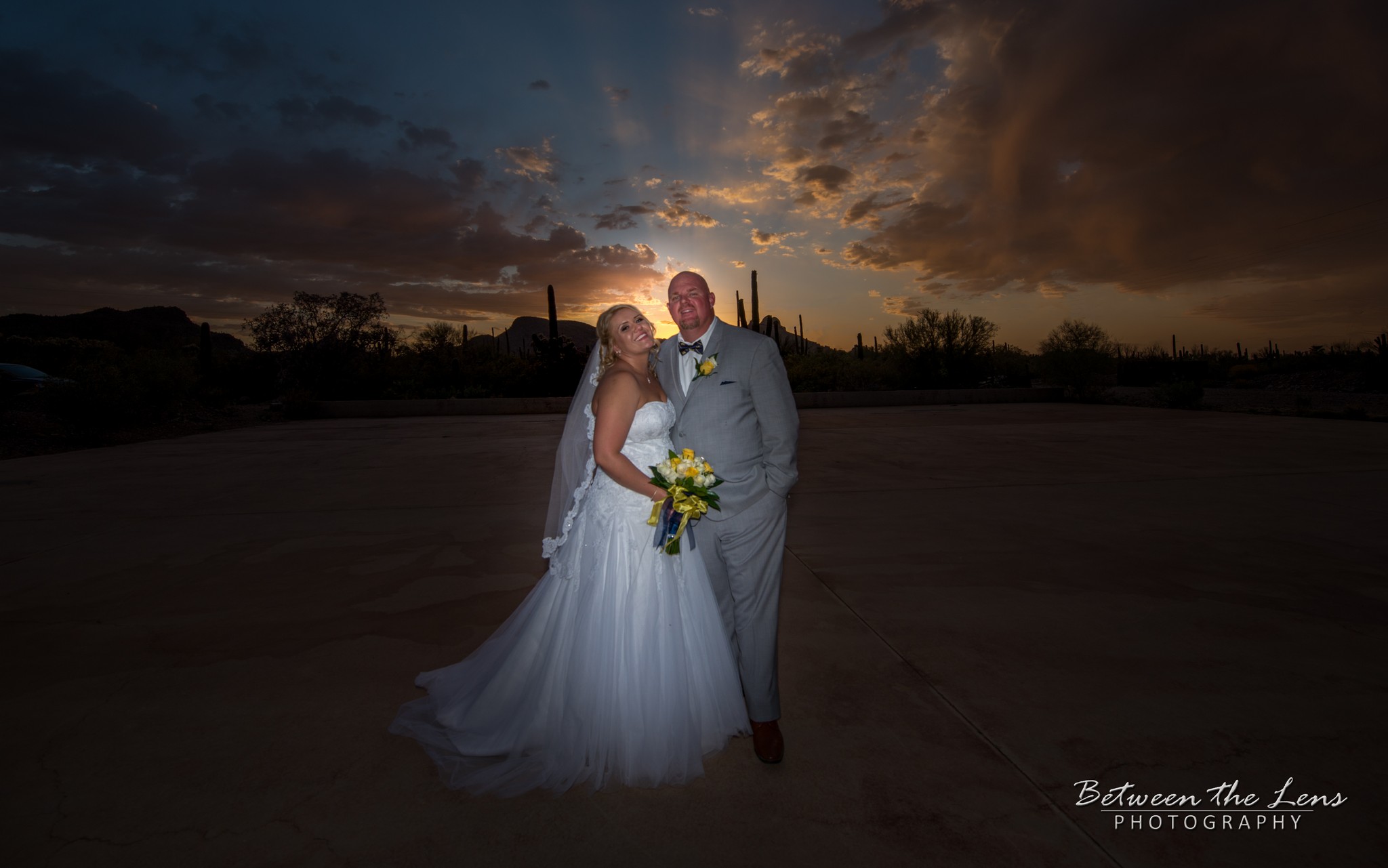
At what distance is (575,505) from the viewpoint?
117 inches

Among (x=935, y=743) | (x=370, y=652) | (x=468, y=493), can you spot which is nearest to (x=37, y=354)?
(x=468, y=493)

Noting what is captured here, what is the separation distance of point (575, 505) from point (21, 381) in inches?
812

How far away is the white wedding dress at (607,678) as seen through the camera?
2.51 m

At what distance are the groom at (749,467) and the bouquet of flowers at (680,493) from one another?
11 cm

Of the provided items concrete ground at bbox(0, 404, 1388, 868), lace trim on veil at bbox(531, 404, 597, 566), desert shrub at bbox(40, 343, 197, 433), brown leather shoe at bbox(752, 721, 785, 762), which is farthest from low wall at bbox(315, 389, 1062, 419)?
brown leather shoe at bbox(752, 721, 785, 762)

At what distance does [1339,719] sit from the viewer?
2791 millimetres

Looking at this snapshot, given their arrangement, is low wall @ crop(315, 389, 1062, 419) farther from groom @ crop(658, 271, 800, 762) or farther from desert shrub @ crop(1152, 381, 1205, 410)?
groom @ crop(658, 271, 800, 762)

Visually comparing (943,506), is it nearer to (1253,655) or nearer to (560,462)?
(1253,655)

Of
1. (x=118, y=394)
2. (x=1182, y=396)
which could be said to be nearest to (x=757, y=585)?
(x=118, y=394)

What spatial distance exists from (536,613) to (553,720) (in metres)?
0.45

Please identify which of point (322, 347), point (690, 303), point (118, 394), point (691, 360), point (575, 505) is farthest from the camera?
point (322, 347)

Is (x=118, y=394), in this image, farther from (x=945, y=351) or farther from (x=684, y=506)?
(x=945, y=351)

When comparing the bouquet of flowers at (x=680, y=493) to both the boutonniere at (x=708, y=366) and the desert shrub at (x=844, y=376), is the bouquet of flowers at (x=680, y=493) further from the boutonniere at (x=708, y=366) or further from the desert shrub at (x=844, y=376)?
the desert shrub at (x=844, y=376)

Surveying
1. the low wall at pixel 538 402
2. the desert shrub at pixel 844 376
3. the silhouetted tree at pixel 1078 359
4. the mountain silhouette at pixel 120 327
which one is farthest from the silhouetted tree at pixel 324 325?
the mountain silhouette at pixel 120 327
